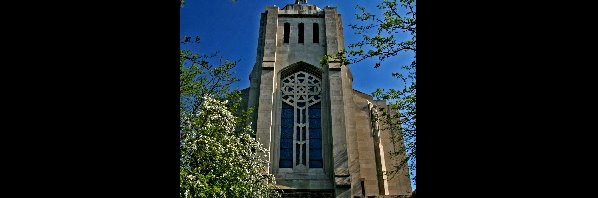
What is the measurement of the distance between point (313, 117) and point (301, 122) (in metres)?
0.62

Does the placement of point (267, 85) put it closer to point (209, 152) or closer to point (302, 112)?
point (302, 112)

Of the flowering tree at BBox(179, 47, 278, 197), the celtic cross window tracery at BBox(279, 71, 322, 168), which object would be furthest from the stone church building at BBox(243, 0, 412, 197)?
the flowering tree at BBox(179, 47, 278, 197)

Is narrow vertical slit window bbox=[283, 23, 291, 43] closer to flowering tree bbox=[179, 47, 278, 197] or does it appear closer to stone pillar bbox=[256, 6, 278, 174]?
stone pillar bbox=[256, 6, 278, 174]

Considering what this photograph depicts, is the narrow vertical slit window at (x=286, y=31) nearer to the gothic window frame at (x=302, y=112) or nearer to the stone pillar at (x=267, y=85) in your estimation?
the stone pillar at (x=267, y=85)

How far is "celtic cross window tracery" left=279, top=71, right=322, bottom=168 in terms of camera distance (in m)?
20.4

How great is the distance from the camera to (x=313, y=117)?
21953mm

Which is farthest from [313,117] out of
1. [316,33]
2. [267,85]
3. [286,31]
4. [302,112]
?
[286,31]

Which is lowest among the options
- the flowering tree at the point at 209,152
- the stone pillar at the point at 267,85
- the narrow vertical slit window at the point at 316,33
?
the flowering tree at the point at 209,152

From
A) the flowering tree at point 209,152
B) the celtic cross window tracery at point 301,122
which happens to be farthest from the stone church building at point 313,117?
the flowering tree at point 209,152

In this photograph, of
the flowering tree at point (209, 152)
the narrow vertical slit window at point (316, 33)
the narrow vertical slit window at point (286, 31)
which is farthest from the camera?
the narrow vertical slit window at point (286, 31)

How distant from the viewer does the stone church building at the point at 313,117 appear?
755 inches

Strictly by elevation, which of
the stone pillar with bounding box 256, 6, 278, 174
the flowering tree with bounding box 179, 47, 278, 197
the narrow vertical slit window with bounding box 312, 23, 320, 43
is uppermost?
the narrow vertical slit window with bounding box 312, 23, 320, 43
